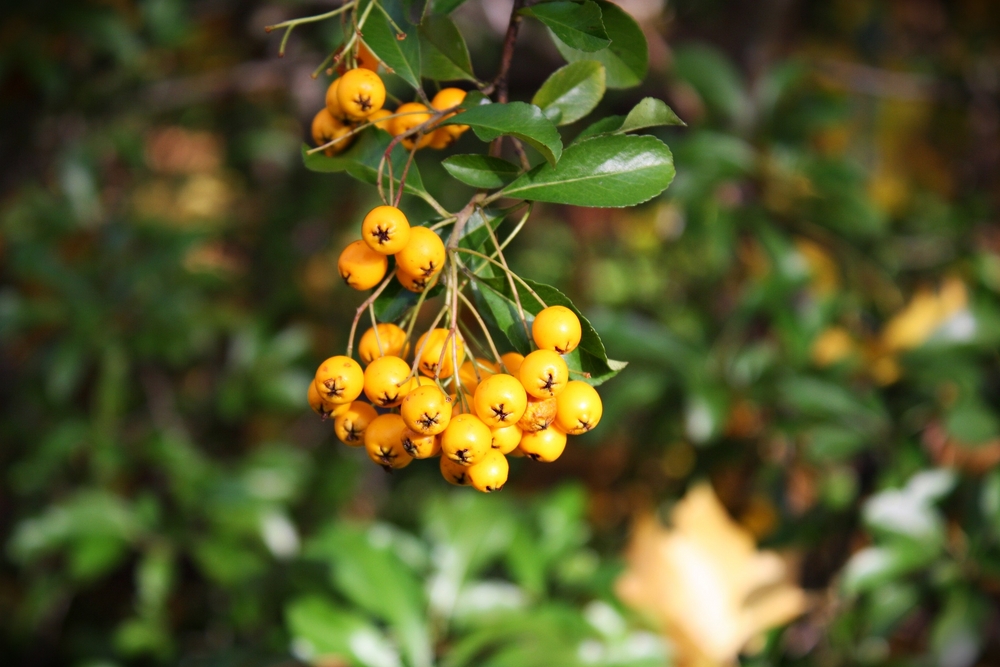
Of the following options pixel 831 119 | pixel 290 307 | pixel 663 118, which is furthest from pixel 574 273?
pixel 663 118

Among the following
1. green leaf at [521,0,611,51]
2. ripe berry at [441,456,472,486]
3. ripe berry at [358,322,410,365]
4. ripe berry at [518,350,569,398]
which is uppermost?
green leaf at [521,0,611,51]

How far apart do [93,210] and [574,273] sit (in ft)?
6.21

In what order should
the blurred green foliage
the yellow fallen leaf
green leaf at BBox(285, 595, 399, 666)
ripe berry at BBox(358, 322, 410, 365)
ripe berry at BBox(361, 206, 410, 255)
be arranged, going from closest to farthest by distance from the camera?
ripe berry at BBox(361, 206, 410, 255) < ripe berry at BBox(358, 322, 410, 365) < green leaf at BBox(285, 595, 399, 666) < the blurred green foliage < the yellow fallen leaf

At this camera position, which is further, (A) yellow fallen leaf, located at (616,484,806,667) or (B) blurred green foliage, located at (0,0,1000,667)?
(A) yellow fallen leaf, located at (616,484,806,667)

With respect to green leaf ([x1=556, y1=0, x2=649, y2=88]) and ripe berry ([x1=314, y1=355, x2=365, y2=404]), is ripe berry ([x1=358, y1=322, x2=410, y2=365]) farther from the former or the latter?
green leaf ([x1=556, y1=0, x2=649, y2=88])

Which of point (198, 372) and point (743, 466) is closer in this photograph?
point (743, 466)

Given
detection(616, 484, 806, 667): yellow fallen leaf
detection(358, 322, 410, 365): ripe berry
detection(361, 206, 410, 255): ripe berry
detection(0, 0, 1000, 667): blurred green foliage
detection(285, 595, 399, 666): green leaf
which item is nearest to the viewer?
detection(361, 206, 410, 255): ripe berry

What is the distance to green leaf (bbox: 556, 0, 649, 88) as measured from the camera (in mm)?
707

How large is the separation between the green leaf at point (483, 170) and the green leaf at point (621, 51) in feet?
0.44

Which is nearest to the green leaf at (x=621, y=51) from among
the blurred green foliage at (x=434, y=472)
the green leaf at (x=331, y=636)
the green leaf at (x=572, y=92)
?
the green leaf at (x=572, y=92)

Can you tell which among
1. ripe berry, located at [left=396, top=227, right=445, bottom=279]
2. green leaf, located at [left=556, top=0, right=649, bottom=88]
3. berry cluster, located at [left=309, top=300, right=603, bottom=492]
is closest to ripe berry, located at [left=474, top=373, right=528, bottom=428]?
berry cluster, located at [left=309, top=300, right=603, bottom=492]

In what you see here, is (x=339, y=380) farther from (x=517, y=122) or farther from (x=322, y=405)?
(x=517, y=122)

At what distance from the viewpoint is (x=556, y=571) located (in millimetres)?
1683

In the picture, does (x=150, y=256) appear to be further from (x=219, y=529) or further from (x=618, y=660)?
(x=618, y=660)
